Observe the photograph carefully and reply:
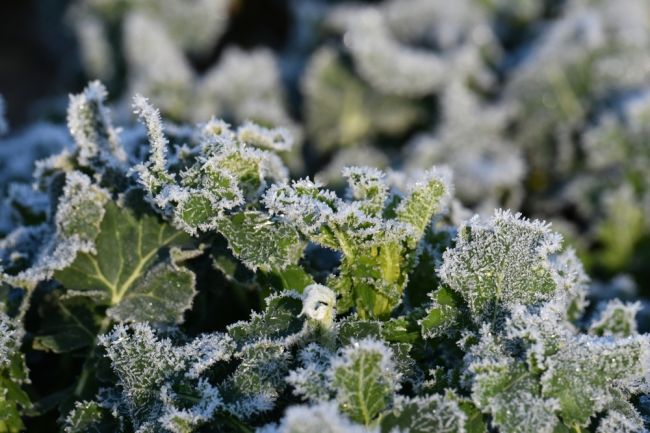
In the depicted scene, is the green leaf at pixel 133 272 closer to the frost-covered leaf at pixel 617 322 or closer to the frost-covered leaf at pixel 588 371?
the frost-covered leaf at pixel 588 371

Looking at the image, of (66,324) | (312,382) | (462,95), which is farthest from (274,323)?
(462,95)

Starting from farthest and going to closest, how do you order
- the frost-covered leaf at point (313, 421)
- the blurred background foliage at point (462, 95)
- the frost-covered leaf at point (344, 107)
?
the frost-covered leaf at point (344, 107), the blurred background foliage at point (462, 95), the frost-covered leaf at point (313, 421)

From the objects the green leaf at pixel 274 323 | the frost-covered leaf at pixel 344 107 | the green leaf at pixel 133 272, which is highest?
the frost-covered leaf at pixel 344 107

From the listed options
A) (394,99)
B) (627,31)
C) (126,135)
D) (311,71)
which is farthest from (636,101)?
(126,135)

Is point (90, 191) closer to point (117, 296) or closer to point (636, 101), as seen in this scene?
point (117, 296)

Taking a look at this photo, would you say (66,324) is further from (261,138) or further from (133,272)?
(261,138)

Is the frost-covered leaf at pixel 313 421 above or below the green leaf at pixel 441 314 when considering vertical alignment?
below

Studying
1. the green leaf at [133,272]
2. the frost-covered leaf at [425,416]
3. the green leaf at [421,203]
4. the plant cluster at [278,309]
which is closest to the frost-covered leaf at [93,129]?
the plant cluster at [278,309]
